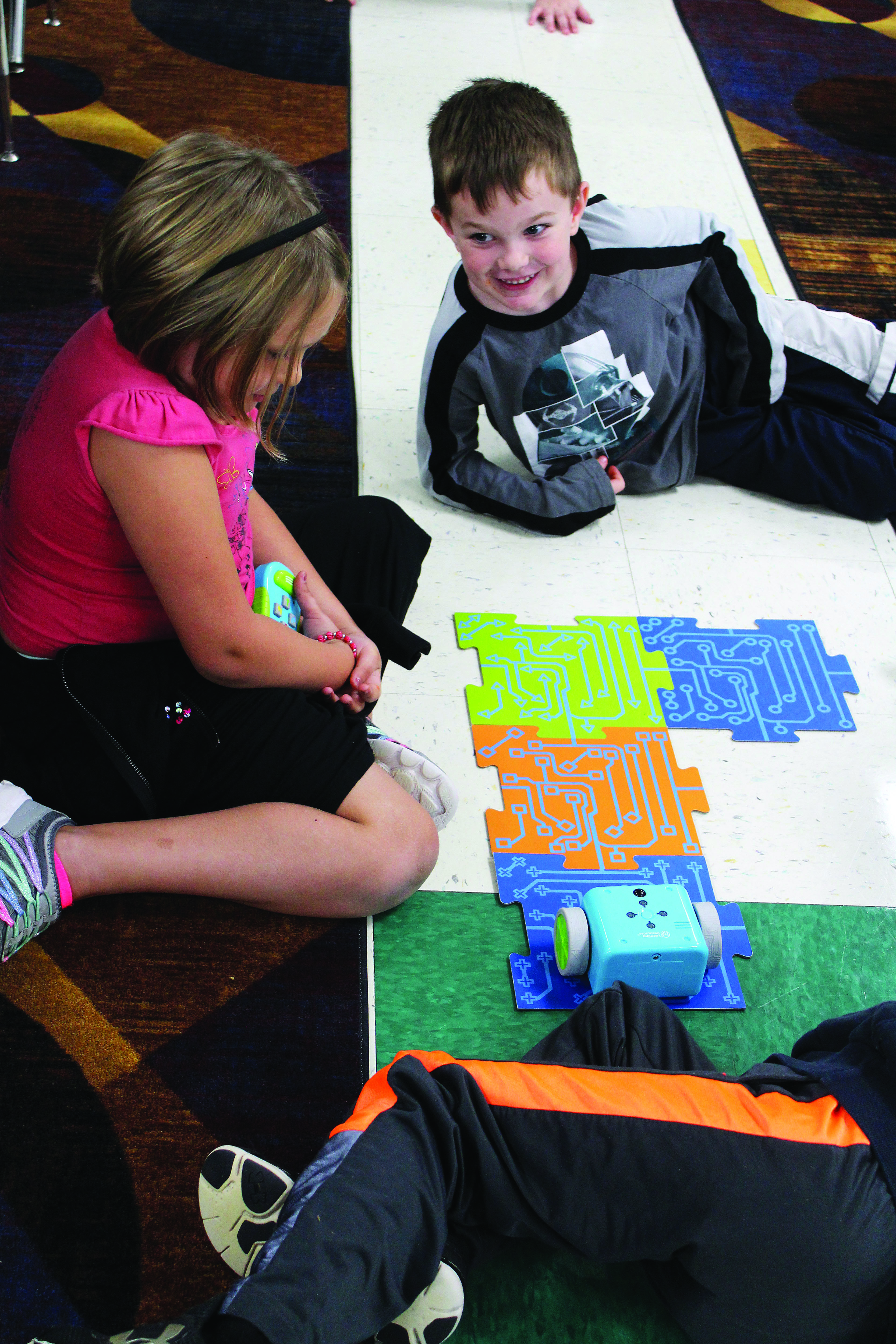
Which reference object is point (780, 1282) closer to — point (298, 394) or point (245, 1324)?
point (245, 1324)

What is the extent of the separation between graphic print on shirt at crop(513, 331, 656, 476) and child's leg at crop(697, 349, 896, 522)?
13cm

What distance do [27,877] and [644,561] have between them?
37.3 inches

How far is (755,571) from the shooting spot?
1.69m

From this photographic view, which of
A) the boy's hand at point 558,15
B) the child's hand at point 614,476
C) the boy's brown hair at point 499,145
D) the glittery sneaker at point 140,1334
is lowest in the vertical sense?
the glittery sneaker at point 140,1334

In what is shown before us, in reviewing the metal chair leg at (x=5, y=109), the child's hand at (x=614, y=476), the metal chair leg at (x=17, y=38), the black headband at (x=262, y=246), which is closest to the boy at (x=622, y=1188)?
the black headband at (x=262, y=246)

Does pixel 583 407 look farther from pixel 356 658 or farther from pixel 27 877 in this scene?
pixel 27 877

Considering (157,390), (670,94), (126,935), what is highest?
(157,390)

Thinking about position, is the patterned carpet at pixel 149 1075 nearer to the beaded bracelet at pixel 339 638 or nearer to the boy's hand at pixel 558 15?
the beaded bracelet at pixel 339 638

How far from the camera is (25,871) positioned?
3.68ft

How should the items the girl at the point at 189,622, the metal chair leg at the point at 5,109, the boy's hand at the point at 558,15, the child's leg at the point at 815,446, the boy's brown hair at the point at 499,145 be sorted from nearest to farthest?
1. the girl at the point at 189,622
2. the boy's brown hair at the point at 499,145
3. the child's leg at the point at 815,446
4. the metal chair leg at the point at 5,109
5. the boy's hand at the point at 558,15

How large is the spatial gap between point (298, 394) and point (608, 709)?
77 cm

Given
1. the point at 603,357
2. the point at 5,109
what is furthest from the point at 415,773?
the point at 5,109

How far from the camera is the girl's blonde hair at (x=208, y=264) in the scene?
0.94m

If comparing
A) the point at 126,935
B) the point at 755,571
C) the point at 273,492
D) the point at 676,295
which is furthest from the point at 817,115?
the point at 126,935
